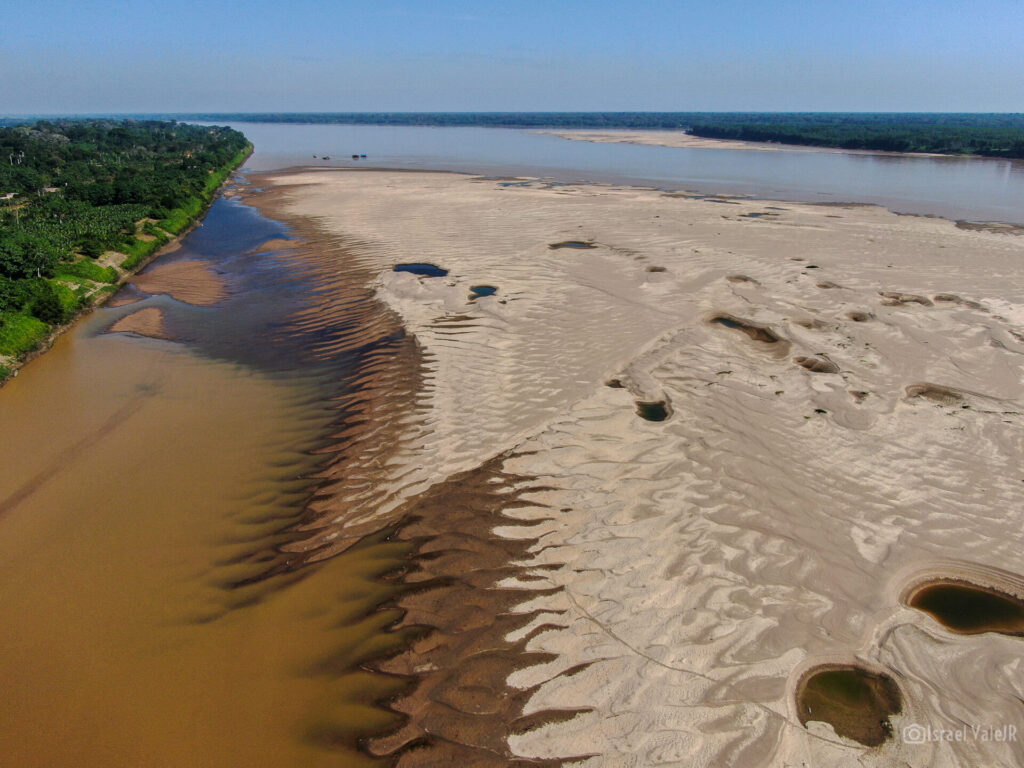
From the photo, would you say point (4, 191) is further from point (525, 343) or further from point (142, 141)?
point (142, 141)

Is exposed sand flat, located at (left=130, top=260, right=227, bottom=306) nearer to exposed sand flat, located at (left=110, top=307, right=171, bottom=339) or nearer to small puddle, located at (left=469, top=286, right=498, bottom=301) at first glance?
exposed sand flat, located at (left=110, top=307, right=171, bottom=339)

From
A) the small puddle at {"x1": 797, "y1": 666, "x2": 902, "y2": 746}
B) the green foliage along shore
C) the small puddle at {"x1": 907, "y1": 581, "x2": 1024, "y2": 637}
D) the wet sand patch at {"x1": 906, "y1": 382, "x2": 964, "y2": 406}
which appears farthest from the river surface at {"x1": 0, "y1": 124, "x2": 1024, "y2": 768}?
the wet sand patch at {"x1": 906, "y1": 382, "x2": 964, "y2": 406}

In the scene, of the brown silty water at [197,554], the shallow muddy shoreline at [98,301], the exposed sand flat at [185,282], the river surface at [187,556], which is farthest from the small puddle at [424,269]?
the shallow muddy shoreline at [98,301]

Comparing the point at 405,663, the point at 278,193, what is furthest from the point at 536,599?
the point at 278,193

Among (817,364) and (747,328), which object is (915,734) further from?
(747,328)

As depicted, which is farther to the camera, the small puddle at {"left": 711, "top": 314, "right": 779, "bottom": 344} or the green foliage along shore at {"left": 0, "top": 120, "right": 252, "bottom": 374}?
the green foliage along shore at {"left": 0, "top": 120, "right": 252, "bottom": 374}

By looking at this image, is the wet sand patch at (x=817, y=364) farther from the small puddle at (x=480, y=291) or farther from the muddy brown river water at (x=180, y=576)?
the muddy brown river water at (x=180, y=576)
